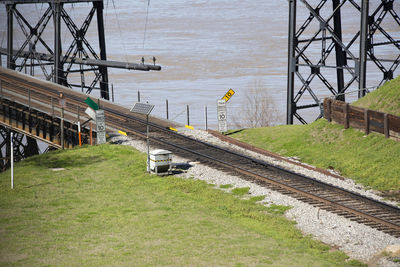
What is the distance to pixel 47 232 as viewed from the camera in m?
19.2

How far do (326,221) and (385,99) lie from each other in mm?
11738

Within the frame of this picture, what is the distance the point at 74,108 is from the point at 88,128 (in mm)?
5083

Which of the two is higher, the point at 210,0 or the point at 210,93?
the point at 210,0

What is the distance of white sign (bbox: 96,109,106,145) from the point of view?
1214 inches

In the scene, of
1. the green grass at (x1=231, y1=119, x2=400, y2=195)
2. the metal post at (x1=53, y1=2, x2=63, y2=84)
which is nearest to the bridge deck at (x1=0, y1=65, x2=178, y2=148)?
the metal post at (x1=53, y1=2, x2=63, y2=84)

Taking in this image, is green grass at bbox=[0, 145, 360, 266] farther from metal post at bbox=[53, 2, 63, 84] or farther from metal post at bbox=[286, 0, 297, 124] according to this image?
metal post at bbox=[53, 2, 63, 84]

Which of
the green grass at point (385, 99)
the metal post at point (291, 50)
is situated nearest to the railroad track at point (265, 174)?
the green grass at point (385, 99)

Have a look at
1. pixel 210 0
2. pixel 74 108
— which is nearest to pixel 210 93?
pixel 74 108

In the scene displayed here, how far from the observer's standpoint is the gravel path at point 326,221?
679 inches

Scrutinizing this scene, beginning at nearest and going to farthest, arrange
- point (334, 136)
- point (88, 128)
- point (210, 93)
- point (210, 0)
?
point (334, 136)
point (88, 128)
point (210, 93)
point (210, 0)

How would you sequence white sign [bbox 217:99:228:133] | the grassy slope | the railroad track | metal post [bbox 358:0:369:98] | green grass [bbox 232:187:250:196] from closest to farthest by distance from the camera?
the railroad track, green grass [bbox 232:187:250:196], the grassy slope, metal post [bbox 358:0:369:98], white sign [bbox 217:99:228:133]

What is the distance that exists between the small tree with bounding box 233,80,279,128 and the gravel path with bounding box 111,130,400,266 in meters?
48.1

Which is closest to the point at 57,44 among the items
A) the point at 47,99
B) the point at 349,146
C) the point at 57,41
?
the point at 57,41

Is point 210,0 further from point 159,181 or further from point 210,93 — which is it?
point 159,181
